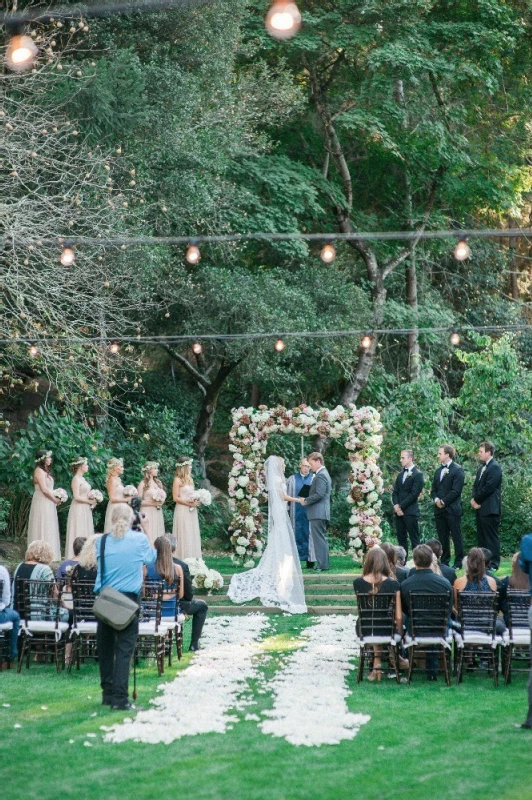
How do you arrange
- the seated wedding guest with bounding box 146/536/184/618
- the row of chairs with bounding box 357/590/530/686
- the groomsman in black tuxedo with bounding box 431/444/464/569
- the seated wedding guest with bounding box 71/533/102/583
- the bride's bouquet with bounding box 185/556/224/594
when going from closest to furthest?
the row of chairs with bounding box 357/590/530/686 → the seated wedding guest with bounding box 71/533/102/583 → the seated wedding guest with bounding box 146/536/184/618 → the bride's bouquet with bounding box 185/556/224/594 → the groomsman in black tuxedo with bounding box 431/444/464/569

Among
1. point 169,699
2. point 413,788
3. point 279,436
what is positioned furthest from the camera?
point 279,436

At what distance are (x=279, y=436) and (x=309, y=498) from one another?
290 inches

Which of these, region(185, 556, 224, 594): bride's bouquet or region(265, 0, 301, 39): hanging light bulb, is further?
region(185, 556, 224, 594): bride's bouquet

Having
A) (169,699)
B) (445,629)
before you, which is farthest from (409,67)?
(169,699)

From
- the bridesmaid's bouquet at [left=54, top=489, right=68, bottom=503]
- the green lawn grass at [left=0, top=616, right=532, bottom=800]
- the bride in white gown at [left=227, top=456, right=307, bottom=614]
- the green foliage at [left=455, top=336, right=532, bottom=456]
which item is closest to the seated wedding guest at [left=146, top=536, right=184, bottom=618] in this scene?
the green lawn grass at [left=0, top=616, right=532, bottom=800]

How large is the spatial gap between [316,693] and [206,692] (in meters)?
0.88

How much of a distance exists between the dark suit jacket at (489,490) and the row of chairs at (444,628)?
4909mm

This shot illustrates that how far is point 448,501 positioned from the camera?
1435cm

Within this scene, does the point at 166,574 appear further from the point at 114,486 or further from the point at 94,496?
the point at 94,496

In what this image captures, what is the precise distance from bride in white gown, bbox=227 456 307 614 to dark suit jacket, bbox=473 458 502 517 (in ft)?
8.91

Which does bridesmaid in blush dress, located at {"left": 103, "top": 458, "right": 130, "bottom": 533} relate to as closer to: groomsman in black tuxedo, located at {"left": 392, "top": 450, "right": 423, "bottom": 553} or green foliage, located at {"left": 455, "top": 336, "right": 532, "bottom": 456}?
groomsman in black tuxedo, located at {"left": 392, "top": 450, "right": 423, "bottom": 553}

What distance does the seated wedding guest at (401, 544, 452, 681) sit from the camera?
8844 mm

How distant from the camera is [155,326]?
65.6ft

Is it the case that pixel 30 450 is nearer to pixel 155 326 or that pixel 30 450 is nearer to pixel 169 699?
pixel 155 326
